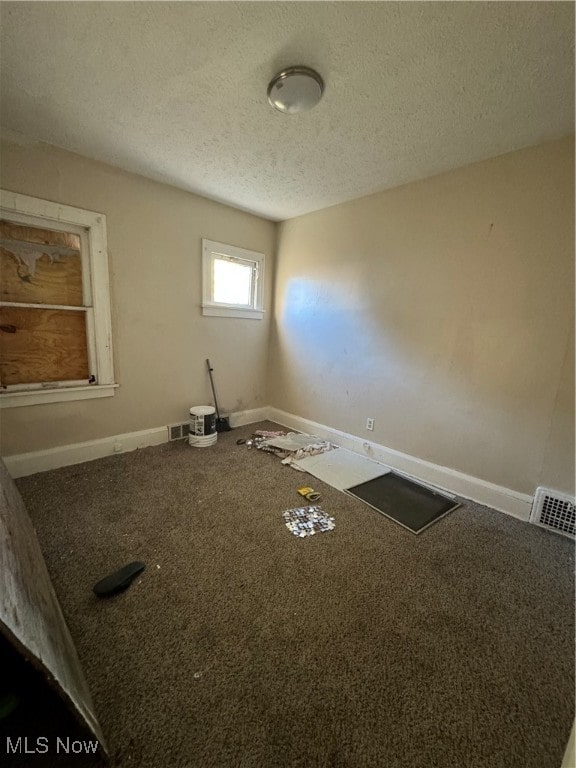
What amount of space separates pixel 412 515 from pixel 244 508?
3.78ft

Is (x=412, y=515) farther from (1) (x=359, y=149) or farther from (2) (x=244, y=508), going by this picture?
(1) (x=359, y=149)

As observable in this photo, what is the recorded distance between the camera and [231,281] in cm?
325

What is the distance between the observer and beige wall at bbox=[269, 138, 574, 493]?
178 centimetres

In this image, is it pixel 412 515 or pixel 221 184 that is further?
pixel 221 184

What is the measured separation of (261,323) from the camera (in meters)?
3.54

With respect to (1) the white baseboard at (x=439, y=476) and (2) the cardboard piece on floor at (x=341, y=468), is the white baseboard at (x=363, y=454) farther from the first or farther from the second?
(2) the cardboard piece on floor at (x=341, y=468)

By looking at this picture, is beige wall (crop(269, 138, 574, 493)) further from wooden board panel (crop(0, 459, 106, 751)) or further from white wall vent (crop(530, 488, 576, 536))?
wooden board panel (crop(0, 459, 106, 751))

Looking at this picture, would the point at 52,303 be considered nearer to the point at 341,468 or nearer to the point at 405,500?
the point at 341,468

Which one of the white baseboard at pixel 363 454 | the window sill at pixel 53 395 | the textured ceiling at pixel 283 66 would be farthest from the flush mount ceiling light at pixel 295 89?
the white baseboard at pixel 363 454

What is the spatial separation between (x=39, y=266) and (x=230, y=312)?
5.29ft

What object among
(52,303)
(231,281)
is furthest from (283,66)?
(52,303)

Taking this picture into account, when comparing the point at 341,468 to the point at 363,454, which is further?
the point at 363,454

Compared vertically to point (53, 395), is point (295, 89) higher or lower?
higher

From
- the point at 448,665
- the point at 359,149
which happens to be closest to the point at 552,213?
the point at 359,149
